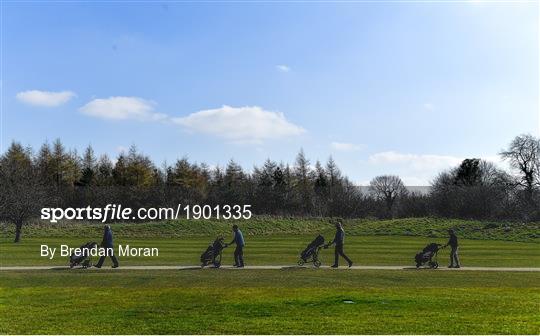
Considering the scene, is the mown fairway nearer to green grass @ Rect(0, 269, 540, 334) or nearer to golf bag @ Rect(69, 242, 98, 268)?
green grass @ Rect(0, 269, 540, 334)

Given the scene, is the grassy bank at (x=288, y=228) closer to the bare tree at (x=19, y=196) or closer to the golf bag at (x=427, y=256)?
the bare tree at (x=19, y=196)

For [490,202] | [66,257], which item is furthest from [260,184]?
[66,257]

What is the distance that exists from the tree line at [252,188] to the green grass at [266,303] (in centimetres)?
3568

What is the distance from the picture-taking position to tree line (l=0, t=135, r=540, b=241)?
206 feet

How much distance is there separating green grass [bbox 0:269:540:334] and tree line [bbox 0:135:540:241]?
3568 centimetres

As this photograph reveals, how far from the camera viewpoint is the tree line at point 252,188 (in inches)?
2478

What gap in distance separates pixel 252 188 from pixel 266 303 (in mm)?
54195

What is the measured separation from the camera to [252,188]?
6906 centimetres

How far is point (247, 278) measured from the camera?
20766 mm

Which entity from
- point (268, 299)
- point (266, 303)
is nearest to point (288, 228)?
point (268, 299)

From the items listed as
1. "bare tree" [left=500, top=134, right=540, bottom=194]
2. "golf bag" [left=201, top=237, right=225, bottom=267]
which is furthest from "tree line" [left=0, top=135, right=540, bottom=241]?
"golf bag" [left=201, top=237, right=225, bottom=267]

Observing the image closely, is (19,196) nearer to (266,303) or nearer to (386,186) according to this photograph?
(266,303)

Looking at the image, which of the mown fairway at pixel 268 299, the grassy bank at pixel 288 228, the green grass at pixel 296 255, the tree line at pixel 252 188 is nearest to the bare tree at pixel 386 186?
the tree line at pixel 252 188

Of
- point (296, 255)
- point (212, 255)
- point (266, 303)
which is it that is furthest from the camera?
point (296, 255)
